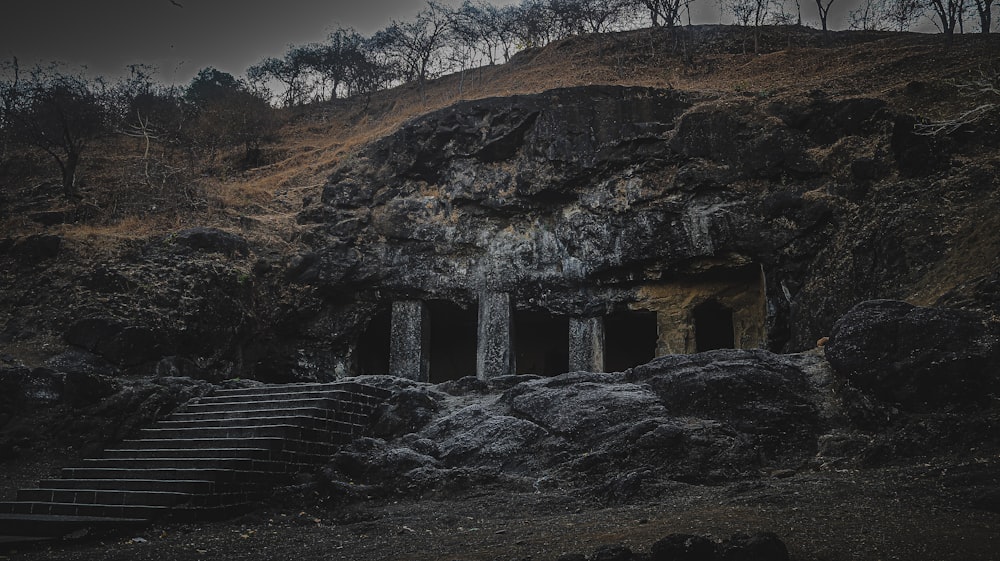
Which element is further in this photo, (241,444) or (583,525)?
(241,444)

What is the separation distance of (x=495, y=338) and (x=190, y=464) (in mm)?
9256

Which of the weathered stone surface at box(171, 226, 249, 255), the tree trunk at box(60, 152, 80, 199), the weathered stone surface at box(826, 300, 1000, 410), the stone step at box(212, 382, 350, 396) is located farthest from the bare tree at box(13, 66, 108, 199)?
the weathered stone surface at box(826, 300, 1000, 410)

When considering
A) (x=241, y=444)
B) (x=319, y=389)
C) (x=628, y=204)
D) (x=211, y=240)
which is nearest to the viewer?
(x=241, y=444)

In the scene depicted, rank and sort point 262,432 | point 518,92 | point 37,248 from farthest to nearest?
point 518,92
point 37,248
point 262,432

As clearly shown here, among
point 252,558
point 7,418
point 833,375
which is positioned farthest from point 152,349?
point 833,375

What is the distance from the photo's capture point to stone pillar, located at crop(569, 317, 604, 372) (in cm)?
1752

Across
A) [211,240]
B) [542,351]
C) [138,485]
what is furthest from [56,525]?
[542,351]

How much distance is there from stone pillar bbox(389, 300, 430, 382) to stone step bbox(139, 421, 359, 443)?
700 centimetres

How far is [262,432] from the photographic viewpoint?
9875mm

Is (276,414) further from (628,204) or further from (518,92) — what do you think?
(518,92)

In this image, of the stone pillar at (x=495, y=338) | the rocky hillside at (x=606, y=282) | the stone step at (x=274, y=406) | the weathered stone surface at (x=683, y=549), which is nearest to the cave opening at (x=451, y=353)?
the rocky hillside at (x=606, y=282)

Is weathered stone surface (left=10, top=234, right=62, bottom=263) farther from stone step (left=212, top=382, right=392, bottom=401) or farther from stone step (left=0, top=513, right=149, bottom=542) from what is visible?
stone step (left=0, top=513, right=149, bottom=542)

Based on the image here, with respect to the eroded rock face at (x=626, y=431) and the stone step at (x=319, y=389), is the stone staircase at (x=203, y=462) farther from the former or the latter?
the eroded rock face at (x=626, y=431)

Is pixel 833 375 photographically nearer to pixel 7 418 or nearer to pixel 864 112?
pixel 864 112
